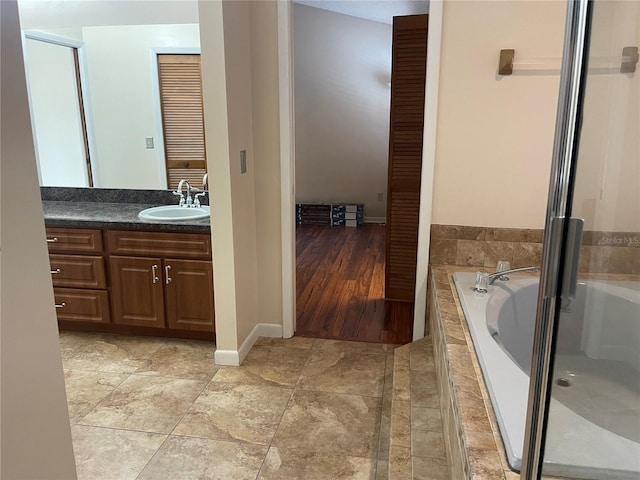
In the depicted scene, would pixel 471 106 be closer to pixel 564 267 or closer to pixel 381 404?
pixel 381 404

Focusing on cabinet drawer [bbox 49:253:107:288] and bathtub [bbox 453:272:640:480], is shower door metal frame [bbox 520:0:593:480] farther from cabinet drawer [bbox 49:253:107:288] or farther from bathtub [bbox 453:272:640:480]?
cabinet drawer [bbox 49:253:107:288]

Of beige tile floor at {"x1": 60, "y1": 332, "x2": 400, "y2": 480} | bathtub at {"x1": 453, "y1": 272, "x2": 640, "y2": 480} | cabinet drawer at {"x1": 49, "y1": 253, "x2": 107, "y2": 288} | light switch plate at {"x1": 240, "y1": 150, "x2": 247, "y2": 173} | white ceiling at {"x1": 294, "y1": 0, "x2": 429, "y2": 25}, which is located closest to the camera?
bathtub at {"x1": 453, "y1": 272, "x2": 640, "y2": 480}

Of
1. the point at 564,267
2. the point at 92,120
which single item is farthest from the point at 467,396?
the point at 92,120

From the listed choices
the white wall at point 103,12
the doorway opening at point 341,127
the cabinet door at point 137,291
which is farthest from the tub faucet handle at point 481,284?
the doorway opening at point 341,127

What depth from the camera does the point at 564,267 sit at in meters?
0.95

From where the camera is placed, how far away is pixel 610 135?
985 millimetres

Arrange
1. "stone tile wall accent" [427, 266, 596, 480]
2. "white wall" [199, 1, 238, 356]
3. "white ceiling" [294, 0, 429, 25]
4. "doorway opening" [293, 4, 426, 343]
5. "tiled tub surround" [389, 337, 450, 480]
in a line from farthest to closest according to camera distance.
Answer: "doorway opening" [293, 4, 426, 343]
"white ceiling" [294, 0, 429, 25]
"white wall" [199, 1, 238, 356]
"tiled tub surround" [389, 337, 450, 480]
"stone tile wall accent" [427, 266, 596, 480]

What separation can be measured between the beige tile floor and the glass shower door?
3.50ft

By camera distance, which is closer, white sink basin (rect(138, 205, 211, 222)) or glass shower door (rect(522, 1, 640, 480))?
glass shower door (rect(522, 1, 640, 480))

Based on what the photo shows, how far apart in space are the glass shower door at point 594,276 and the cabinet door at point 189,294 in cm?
215

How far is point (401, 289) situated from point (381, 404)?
57.4 inches

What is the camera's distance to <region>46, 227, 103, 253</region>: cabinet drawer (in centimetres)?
297

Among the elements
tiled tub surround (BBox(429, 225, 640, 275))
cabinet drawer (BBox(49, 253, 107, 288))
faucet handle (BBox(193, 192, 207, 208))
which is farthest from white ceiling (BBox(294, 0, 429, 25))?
cabinet drawer (BBox(49, 253, 107, 288))

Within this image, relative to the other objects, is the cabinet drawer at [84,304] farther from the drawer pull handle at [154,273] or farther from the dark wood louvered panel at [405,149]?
the dark wood louvered panel at [405,149]
